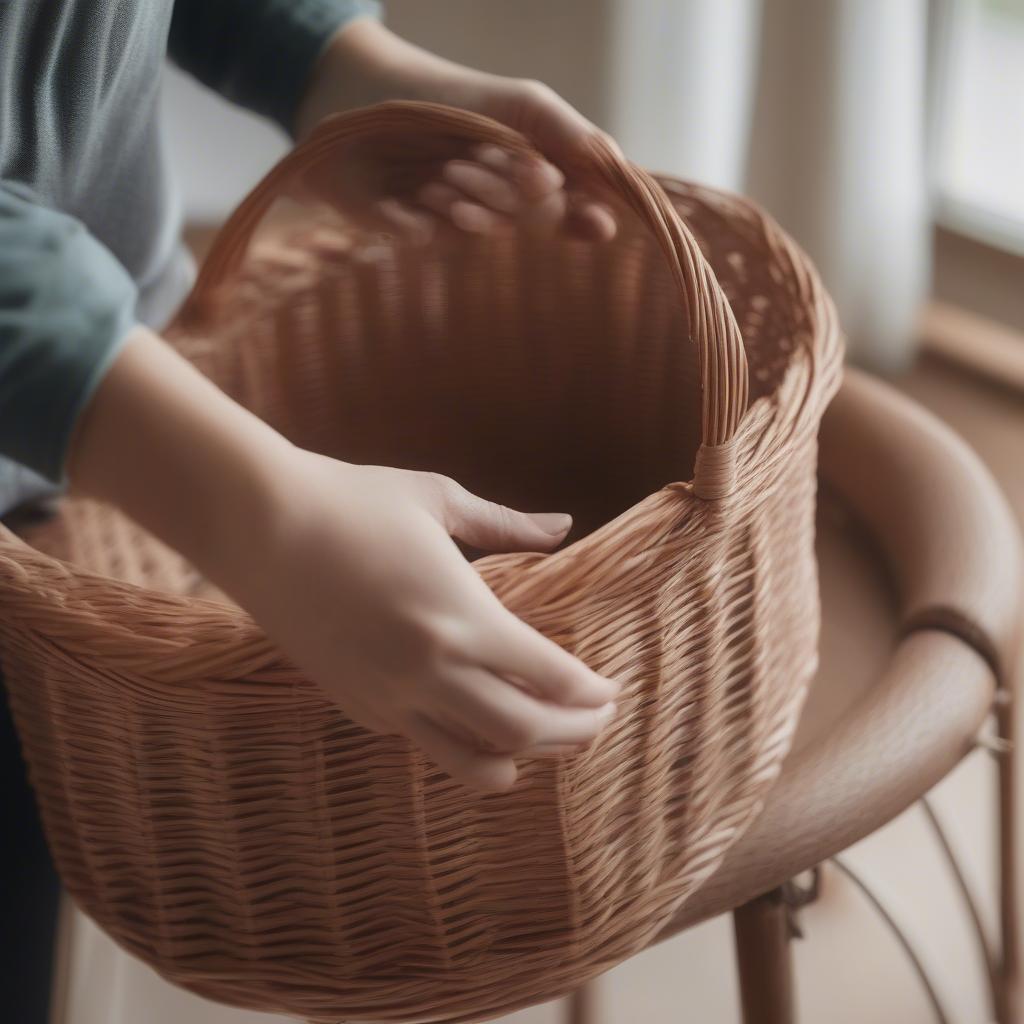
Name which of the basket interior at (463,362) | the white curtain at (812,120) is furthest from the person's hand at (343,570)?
the white curtain at (812,120)

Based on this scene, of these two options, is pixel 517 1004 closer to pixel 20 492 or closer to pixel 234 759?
pixel 234 759

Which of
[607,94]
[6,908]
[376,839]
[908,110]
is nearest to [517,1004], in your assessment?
[376,839]

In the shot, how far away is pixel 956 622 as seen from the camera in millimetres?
575

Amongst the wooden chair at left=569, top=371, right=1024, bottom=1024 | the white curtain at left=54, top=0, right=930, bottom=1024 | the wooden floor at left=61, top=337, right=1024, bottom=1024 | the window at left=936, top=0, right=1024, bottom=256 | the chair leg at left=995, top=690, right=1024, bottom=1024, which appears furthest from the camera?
the window at left=936, top=0, right=1024, bottom=256

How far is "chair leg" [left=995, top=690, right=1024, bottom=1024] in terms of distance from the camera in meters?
0.65

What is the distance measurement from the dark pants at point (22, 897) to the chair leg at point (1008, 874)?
52 centimetres

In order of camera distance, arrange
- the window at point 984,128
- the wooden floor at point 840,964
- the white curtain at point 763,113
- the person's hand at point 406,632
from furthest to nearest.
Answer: the window at point 984,128
the white curtain at point 763,113
the wooden floor at point 840,964
the person's hand at point 406,632

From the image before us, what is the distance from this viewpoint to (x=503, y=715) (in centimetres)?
34

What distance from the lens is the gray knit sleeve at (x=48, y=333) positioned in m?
0.35

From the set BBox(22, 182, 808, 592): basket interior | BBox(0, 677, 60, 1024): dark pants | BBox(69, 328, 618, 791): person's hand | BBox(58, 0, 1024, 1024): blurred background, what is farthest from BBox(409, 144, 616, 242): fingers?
BBox(58, 0, 1024, 1024): blurred background

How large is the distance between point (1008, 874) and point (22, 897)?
0.57 metres

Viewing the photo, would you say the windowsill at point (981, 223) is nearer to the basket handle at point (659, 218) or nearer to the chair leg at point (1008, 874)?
the chair leg at point (1008, 874)

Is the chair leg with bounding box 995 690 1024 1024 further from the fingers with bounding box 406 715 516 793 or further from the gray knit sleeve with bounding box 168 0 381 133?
the gray knit sleeve with bounding box 168 0 381 133

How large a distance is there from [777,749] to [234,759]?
22 centimetres
